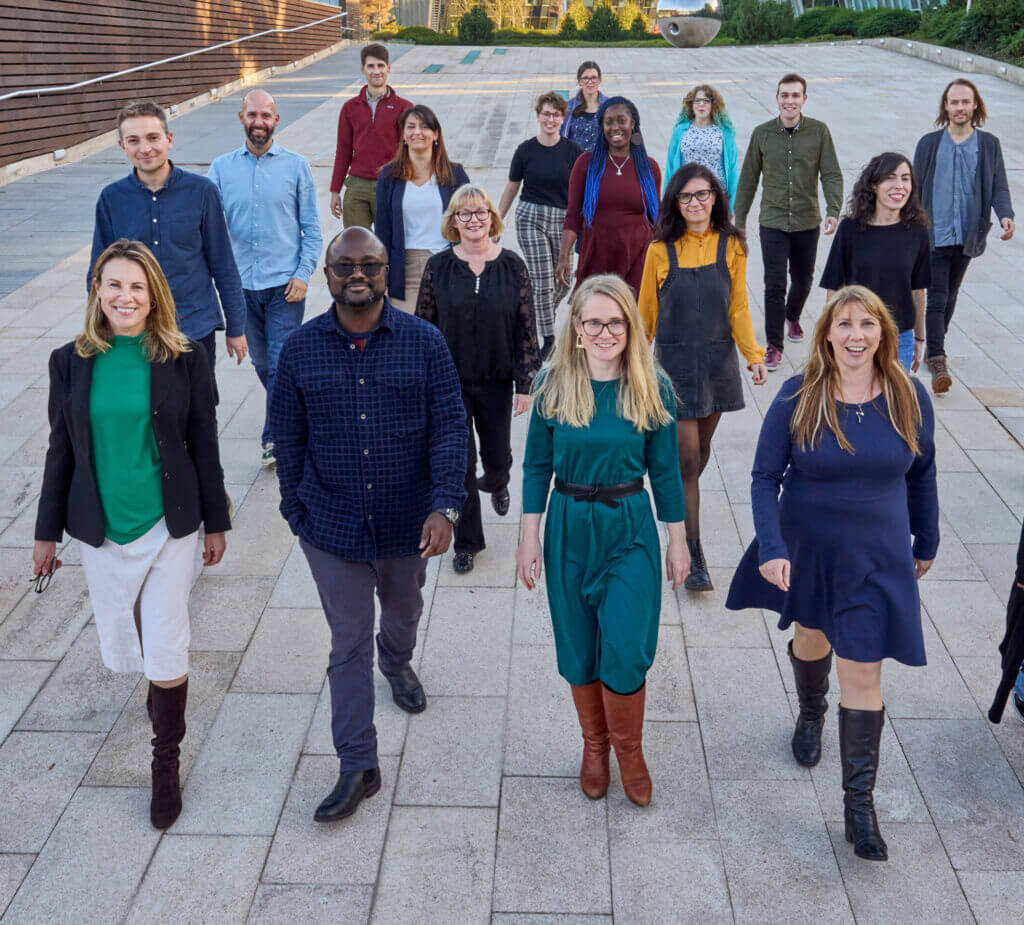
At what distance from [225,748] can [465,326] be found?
217cm

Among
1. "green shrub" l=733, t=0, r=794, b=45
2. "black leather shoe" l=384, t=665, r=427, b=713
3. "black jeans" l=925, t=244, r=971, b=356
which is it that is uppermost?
"black jeans" l=925, t=244, r=971, b=356

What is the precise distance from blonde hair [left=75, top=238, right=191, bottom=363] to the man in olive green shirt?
16.5 ft

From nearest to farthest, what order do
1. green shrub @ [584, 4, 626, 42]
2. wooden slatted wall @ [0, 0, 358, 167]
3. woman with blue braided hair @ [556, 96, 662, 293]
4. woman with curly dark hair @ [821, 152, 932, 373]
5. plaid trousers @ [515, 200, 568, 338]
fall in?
1. woman with curly dark hair @ [821, 152, 932, 373]
2. woman with blue braided hair @ [556, 96, 662, 293]
3. plaid trousers @ [515, 200, 568, 338]
4. wooden slatted wall @ [0, 0, 358, 167]
5. green shrub @ [584, 4, 626, 42]

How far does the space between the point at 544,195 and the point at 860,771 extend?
5.10 metres

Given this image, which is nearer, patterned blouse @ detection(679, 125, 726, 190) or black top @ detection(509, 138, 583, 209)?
black top @ detection(509, 138, 583, 209)

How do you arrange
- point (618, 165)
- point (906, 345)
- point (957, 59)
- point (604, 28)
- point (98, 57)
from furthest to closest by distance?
point (604, 28), point (957, 59), point (98, 57), point (618, 165), point (906, 345)

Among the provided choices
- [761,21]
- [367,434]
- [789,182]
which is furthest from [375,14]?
[367,434]

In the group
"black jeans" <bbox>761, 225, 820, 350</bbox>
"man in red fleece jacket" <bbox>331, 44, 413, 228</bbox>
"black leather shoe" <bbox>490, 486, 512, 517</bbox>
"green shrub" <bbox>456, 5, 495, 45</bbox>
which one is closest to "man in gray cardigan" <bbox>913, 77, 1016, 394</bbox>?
"black jeans" <bbox>761, 225, 820, 350</bbox>

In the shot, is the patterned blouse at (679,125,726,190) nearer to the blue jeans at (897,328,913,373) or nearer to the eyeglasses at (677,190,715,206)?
the blue jeans at (897,328,913,373)

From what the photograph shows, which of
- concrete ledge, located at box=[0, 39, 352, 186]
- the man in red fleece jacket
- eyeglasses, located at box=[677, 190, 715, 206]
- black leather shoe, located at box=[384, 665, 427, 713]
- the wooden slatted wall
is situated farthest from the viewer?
concrete ledge, located at box=[0, 39, 352, 186]

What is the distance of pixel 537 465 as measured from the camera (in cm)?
392

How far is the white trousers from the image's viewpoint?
3.83 metres

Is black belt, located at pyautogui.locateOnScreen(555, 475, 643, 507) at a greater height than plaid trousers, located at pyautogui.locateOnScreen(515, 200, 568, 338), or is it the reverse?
black belt, located at pyautogui.locateOnScreen(555, 475, 643, 507)

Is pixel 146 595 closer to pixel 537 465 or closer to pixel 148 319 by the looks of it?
pixel 148 319
